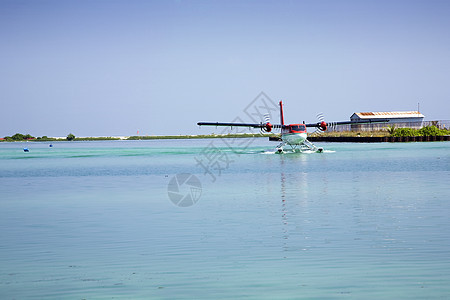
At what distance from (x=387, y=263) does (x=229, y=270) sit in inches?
116

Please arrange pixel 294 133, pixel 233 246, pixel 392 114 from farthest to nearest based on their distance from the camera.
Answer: pixel 392 114
pixel 294 133
pixel 233 246

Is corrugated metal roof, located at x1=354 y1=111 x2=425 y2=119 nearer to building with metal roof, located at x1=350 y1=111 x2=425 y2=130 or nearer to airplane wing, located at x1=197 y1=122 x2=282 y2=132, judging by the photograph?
building with metal roof, located at x1=350 y1=111 x2=425 y2=130

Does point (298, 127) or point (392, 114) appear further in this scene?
point (392, 114)

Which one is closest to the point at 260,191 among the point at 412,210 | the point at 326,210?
the point at 326,210

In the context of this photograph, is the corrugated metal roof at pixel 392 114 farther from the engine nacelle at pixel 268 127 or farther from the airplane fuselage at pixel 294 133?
the airplane fuselage at pixel 294 133

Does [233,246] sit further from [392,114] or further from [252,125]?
[392,114]

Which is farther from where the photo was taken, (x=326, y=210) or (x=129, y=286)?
(x=326, y=210)

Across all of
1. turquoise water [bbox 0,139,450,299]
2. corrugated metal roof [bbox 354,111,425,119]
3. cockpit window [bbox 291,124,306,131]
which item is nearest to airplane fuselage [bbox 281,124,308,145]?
cockpit window [bbox 291,124,306,131]

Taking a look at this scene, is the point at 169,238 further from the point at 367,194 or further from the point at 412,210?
the point at 367,194

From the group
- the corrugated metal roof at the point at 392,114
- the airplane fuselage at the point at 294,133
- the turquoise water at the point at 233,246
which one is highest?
the corrugated metal roof at the point at 392,114

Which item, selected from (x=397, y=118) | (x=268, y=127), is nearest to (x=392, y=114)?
(x=397, y=118)

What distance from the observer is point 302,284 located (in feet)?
29.8

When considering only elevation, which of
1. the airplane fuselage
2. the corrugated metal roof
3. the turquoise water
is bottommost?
the turquoise water

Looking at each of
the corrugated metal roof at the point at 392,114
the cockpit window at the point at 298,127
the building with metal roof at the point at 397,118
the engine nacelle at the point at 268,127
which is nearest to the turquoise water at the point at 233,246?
the cockpit window at the point at 298,127
